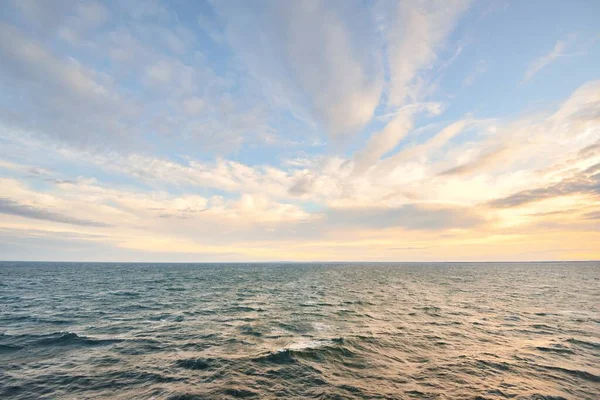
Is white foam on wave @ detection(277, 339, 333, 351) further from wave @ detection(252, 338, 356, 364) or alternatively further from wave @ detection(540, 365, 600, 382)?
wave @ detection(540, 365, 600, 382)

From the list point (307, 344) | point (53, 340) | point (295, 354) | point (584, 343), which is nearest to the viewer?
point (295, 354)

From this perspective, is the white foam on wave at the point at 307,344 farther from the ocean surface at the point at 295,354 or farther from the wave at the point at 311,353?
the ocean surface at the point at 295,354

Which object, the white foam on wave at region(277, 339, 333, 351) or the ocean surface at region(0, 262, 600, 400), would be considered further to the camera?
the white foam on wave at region(277, 339, 333, 351)

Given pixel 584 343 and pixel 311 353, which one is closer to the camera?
pixel 311 353

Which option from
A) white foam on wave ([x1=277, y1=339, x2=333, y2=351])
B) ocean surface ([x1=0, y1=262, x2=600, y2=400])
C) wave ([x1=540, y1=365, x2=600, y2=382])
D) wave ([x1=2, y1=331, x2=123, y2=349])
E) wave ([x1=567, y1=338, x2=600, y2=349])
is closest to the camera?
ocean surface ([x1=0, y1=262, x2=600, y2=400])

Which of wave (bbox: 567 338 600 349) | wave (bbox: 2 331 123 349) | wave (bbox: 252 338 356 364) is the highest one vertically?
wave (bbox: 2 331 123 349)

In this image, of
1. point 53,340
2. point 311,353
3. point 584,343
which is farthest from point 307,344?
point 584,343

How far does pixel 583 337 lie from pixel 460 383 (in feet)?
69.6

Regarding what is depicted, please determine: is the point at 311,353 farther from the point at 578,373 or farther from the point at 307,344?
the point at 578,373

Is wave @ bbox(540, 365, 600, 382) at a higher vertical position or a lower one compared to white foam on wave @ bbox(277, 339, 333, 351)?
Answer: lower

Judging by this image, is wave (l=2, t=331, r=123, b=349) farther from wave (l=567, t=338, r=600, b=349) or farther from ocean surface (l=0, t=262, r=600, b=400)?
wave (l=567, t=338, r=600, b=349)

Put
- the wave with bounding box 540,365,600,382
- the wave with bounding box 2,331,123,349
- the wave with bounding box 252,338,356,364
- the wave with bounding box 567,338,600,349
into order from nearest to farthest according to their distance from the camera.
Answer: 1. the wave with bounding box 540,365,600,382
2. the wave with bounding box 252,338,356,364
3. the wave with bounding box 2,331,123,349
4. the wave with bounding box 567,338,600,349

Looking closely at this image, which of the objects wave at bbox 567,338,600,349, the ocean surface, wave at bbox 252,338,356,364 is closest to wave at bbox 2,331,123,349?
the ocean surface

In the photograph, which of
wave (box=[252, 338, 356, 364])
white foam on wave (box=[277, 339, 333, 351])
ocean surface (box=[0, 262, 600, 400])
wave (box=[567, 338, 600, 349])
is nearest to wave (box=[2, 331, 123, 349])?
ocean surface (box=[0, 262, 600, 400])
